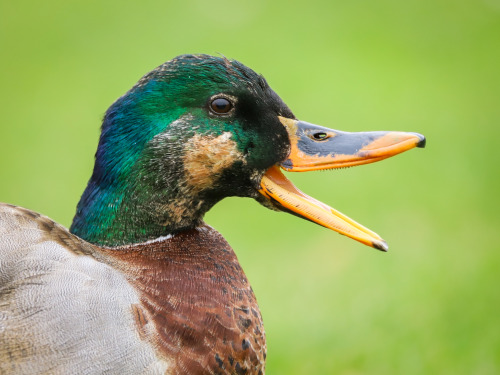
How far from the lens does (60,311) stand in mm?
1315

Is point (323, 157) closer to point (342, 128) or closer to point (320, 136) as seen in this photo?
point (320, 136)

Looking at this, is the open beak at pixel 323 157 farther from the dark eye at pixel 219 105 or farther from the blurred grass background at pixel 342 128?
the blurred grass background at pixel 342 128

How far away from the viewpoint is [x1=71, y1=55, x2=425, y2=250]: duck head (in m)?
1.54

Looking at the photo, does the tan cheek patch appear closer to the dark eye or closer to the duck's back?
the dark eye

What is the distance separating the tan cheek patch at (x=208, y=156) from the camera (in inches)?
60.4

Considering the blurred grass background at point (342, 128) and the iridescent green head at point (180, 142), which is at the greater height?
the iridescent green head at point (180, 142)

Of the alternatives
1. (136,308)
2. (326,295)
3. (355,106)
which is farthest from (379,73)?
(136,308)

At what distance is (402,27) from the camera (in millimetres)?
6039

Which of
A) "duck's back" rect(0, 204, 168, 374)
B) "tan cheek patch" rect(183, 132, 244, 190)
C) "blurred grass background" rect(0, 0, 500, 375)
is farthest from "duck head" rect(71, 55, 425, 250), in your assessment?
"blurred grass background" rect(0, 0, 500, 375)

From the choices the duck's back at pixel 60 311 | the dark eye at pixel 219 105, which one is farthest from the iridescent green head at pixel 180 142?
the duck's back at pixel 60 311

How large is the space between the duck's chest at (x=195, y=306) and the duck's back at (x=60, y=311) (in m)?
0.04

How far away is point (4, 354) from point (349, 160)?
823 mm

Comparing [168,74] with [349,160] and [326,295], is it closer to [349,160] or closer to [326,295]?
[349,160]

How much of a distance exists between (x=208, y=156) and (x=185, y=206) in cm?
13
